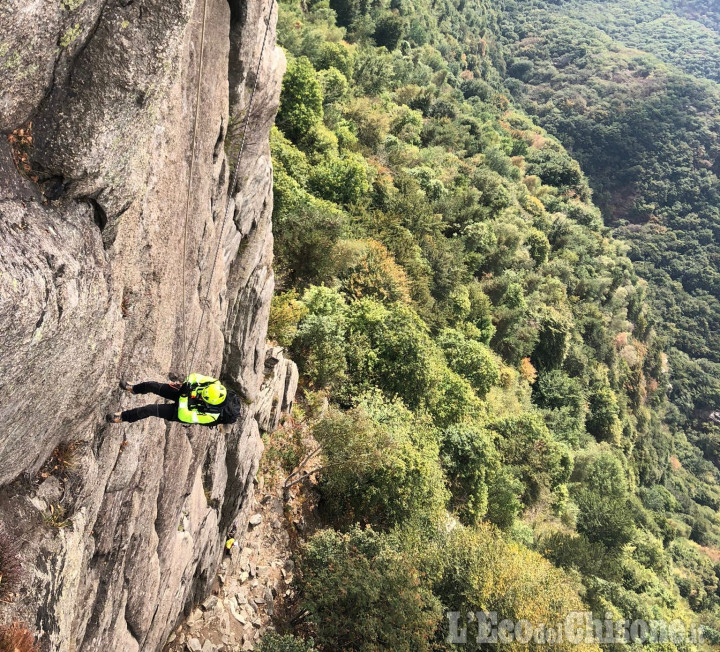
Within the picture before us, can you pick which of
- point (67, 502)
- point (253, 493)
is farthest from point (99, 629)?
point (253, 493)

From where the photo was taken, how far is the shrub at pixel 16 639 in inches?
225

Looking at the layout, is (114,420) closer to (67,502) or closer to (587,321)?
(67,502)

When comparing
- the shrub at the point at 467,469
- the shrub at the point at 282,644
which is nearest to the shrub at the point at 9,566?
the shrub at the point at 282,644

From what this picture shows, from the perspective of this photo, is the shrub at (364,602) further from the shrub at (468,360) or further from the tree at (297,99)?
the tree at (297,99)

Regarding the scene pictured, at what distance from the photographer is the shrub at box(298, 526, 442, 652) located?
15.1 metres

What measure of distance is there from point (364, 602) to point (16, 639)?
1129 cm

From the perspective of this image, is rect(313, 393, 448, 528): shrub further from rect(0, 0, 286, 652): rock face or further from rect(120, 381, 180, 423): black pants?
rect(120, 381, 180, 423): black pants

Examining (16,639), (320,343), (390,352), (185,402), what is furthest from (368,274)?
(16,639)

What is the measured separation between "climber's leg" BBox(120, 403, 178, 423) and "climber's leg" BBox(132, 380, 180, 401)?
16cm

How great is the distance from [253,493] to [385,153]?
37924 millimetres

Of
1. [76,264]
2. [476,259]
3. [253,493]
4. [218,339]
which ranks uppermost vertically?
[76,264]

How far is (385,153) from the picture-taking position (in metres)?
48.5

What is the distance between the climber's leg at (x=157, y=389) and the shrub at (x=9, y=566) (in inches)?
99.1

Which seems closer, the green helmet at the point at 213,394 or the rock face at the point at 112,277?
the rock face at the point at 112,277
